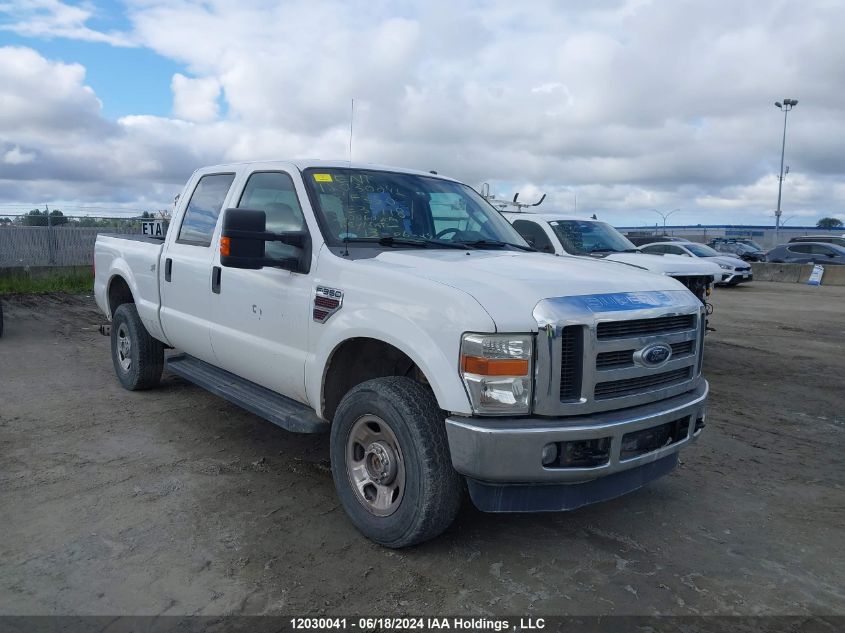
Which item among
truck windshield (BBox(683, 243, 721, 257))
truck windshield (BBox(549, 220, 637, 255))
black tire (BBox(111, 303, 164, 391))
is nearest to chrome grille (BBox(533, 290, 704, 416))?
black tire (BBox(111, 303, 164, 391))

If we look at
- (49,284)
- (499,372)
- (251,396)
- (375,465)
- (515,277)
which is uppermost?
(515,277)

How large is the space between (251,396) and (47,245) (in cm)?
1491

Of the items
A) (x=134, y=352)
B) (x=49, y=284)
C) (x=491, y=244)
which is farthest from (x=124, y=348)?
(x=49, y=284)

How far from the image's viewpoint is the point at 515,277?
3412 mm

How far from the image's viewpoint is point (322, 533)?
3.71m

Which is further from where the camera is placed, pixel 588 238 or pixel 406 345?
pixel 588 238

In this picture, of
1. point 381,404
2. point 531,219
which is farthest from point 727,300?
point 381,404

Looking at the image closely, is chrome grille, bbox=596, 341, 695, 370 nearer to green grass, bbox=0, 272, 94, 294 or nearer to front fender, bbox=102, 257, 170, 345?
front fender, bbox=102, 257, 170, 345

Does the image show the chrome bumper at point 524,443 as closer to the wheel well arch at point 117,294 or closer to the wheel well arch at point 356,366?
the wheel well arch at point 356,366

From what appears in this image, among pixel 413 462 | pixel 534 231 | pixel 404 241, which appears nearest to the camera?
pixel 413 462

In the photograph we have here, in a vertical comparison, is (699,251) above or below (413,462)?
above

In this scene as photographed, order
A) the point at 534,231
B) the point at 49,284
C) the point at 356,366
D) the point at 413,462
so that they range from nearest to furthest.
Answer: the point at 413,462 < the point at 356,366 < the point at 534,231 < the point at 49,284

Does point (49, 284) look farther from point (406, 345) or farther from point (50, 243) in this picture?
point (406, 345)

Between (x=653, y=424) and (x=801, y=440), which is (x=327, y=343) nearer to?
(x=653, y=424)
